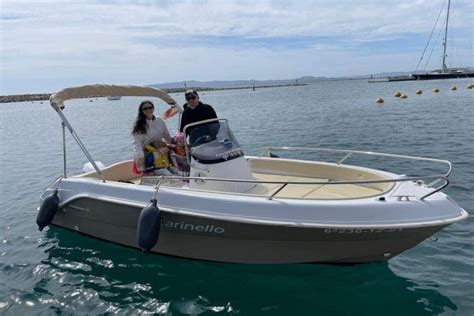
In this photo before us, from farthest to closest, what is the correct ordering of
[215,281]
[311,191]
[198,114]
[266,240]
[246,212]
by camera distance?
1. [198,114]
2. [311,191]
3. [215,281]
4. [266,240]
5. [246,212]

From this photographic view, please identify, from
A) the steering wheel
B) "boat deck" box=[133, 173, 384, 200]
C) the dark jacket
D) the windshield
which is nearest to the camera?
"boat deck" box=[133, 173, 384, 200]

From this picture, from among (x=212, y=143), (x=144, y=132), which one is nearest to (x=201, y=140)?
(x=212, y=143)

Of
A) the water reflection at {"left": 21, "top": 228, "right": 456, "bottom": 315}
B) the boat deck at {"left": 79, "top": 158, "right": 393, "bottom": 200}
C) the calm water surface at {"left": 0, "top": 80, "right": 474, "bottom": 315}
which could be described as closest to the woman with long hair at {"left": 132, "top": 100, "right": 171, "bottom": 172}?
the boat deck at {"left": 79, "top": 158, "right": 393, "bottom": 200}

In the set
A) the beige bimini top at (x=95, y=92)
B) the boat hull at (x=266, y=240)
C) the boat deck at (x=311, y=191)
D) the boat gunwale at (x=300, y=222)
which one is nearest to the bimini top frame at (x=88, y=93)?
the beige bimini top at (x=95, y=92)

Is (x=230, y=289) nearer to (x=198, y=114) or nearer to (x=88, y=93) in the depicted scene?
(x=198, y=114)

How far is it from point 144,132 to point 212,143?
4.49ft

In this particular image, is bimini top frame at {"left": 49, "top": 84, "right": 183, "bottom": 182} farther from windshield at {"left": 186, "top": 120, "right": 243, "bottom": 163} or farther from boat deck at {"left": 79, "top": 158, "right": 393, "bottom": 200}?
windshield at {"left": 186, "top": 120, "right": 243, "bottom": 163}

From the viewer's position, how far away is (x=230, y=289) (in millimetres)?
5379

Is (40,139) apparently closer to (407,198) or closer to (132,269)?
(132,269)

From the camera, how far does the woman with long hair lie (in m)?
6.89

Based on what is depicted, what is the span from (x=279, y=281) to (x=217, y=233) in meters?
1.03

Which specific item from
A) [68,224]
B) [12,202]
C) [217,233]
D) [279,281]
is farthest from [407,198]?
[12,202]

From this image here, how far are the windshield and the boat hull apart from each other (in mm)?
1059

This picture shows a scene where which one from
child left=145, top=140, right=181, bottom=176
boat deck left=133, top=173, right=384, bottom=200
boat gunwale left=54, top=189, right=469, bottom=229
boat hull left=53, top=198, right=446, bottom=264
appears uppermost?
child left=145, top=140, right=181, bottom=176
